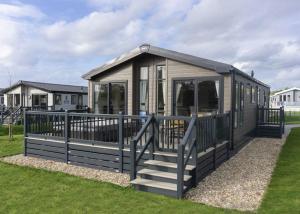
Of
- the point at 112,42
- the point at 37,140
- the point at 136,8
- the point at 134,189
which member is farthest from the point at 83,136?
the point at 112,42

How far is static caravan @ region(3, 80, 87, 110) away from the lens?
24.2 metres

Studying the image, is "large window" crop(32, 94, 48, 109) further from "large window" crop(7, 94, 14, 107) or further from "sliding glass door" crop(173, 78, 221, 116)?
"sliding glass door" crop(173, 78, 221, 116)

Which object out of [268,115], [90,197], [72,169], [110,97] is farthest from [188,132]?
[268,115]

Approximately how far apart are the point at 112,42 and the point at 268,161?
21.7 m

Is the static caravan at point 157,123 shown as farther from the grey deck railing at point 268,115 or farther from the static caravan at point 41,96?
the static caravan at point 41,96

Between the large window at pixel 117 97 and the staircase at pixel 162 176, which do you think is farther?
the large window at pixel 117 97

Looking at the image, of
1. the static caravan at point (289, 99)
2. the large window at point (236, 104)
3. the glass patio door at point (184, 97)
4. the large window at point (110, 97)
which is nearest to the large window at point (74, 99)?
the large window at point (110, 97)

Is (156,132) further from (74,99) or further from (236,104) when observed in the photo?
(74,99)

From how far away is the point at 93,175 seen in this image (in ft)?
20.5

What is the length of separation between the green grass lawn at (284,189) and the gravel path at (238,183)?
140mm

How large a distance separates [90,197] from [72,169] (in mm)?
2019

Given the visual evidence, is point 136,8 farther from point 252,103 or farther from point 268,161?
point 268,161

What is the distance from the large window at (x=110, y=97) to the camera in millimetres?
10727

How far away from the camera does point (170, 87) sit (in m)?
9.52
